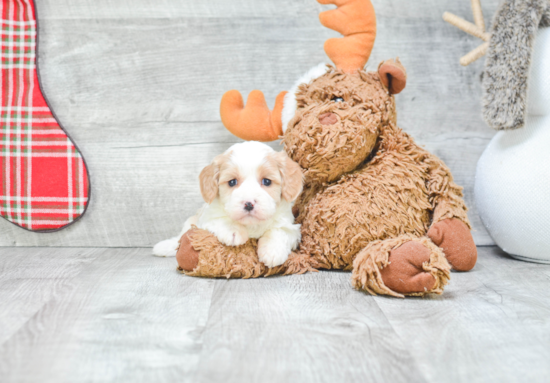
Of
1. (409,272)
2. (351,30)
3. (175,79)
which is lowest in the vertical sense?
(409,272)

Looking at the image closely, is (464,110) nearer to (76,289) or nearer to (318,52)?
(318,52)

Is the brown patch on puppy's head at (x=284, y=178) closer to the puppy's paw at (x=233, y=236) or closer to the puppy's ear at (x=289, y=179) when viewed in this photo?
the puppy's ear at (x=289, y=179)

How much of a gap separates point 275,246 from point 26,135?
0.92 metres

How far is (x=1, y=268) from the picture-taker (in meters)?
1.25

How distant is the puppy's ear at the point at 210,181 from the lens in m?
1.15

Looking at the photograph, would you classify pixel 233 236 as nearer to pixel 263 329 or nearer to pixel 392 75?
pixel 263 329

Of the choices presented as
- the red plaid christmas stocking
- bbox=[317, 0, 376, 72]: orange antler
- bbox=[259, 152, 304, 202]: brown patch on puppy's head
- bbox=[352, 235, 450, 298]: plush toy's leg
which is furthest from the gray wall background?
bbox=[352, 235, 450, 298]: plush toy's leg

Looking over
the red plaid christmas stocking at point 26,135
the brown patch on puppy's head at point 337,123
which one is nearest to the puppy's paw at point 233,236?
the brown patch on puppy's head at point 337,123

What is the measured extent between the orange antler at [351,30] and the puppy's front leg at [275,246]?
448mm

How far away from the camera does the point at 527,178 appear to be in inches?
48.2

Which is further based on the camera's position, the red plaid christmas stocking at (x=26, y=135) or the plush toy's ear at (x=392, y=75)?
the red plaid christmas stocking at (x=26, y=135)

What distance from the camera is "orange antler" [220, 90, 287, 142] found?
1323 millimetres

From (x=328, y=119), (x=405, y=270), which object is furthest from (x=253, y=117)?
(x=405, y=270)

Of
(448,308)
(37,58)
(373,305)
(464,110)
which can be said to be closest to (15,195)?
(37,58)
